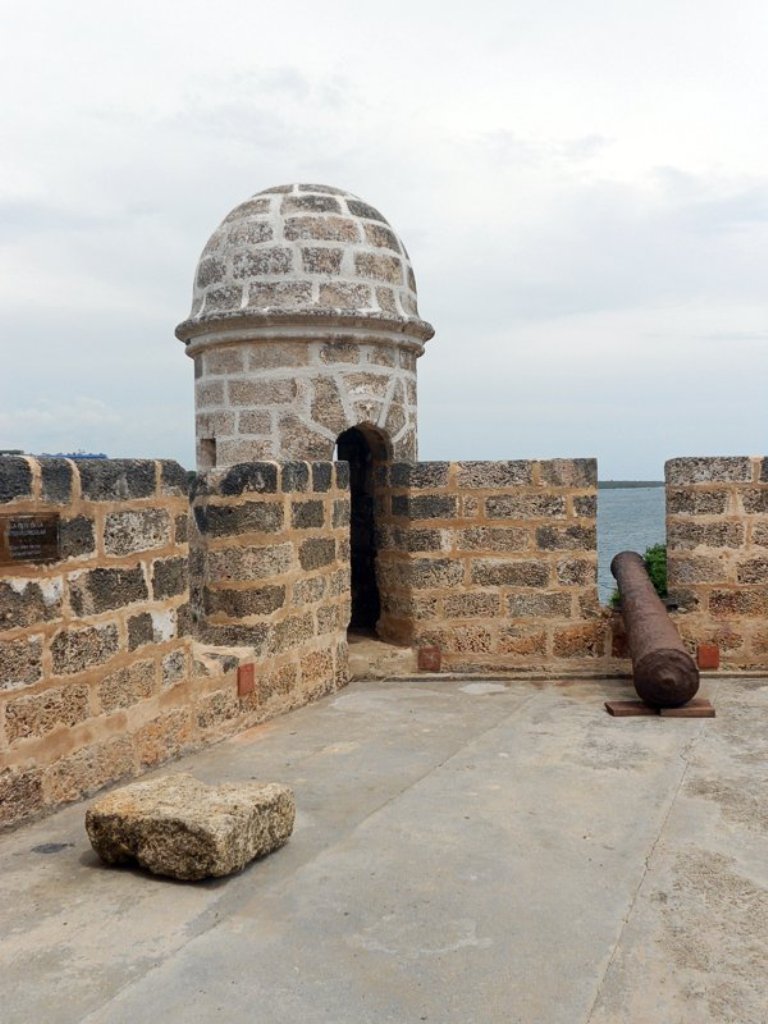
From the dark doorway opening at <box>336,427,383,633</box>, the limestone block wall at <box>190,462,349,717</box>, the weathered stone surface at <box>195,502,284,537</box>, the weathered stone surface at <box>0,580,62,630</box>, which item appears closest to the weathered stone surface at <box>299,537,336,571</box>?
the limestone block wall at <box>190,462,349,717</box>

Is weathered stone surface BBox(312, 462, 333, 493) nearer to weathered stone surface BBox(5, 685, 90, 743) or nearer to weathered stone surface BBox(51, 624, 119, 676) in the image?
weathered stone surface BBox(51, 624, 119, 676)

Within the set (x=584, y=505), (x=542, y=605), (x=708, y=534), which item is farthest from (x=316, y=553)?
(x=708, y=534)

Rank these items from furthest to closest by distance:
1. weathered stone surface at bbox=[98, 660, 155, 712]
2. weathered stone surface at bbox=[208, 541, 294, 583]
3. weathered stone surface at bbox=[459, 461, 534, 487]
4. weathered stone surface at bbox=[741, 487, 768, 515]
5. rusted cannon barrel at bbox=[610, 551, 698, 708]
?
weathered stone surface at bbox=[459, 461, 534, 487] < weathered stone surface at bbox=[741, 487, 768, 515] < weathered stone surface at bbox=[208, 541, 294, 583] < rusted cannon barrel at bbox=[610, 551, 698, 708] < weathered stone surface at bbox=[98, 660, 155, 712]

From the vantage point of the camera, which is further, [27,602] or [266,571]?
[266,571]

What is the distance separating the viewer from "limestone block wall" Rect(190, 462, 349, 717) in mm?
5809

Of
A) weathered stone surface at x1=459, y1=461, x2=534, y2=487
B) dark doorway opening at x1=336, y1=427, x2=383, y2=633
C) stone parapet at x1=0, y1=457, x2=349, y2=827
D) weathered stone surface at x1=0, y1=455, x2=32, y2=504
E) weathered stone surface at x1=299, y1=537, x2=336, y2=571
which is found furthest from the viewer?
dark doorway opening at x1=336, y1=427, x2=383, y2=633

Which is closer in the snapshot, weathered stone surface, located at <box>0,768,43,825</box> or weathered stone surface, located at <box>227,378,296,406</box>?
weathered stone surface, located at <box>0,768,43,825</box>

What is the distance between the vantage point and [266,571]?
594 cm

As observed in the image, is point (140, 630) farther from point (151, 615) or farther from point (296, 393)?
point (296, 393)

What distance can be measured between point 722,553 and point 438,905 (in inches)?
189

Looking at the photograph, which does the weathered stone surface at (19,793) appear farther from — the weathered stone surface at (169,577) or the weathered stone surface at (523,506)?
the weathered stone surface at (523,506)

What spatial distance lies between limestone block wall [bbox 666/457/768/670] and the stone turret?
89.8 inches

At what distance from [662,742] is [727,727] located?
58 cm

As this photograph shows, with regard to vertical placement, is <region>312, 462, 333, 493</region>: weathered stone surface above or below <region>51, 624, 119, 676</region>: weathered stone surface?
above
